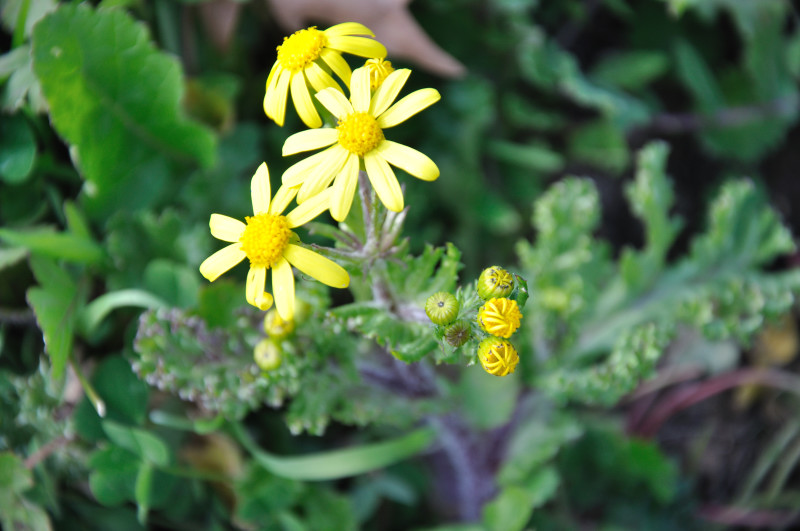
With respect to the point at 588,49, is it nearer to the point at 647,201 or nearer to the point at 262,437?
the point at 647,201

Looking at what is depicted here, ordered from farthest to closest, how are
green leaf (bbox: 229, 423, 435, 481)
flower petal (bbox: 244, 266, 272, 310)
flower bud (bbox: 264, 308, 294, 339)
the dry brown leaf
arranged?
1. the dry brown leaf
2. green leaf (bbox: 229, 423, 435, 481)
3. flower bud (bbox: 264, 308, 294, 339)
4. flower petal (bbox: 244, 266, 272, 310)

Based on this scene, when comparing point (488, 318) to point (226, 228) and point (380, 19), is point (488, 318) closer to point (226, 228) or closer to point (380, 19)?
point (226, 228)

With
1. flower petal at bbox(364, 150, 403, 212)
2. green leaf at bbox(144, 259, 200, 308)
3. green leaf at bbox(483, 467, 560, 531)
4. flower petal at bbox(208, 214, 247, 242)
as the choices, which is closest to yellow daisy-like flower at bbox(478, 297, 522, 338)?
flower petal at bbox(364, 150, 403, 212)

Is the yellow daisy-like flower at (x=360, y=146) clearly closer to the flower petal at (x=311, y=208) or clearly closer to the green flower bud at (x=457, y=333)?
the flower petal at (x=311, y=208)

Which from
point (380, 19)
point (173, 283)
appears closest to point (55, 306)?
point (173, 283)

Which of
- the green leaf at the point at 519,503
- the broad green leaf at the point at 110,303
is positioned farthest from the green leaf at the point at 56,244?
the green leaf at the point at 519,503

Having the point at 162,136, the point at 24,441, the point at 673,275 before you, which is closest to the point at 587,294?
the point at 673,275

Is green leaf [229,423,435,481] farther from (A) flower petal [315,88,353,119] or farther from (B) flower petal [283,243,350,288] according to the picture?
(A) flower petal [315,88,353,119]
